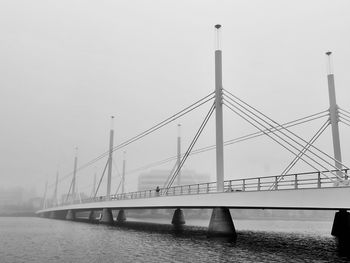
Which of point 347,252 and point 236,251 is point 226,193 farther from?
point 347,252

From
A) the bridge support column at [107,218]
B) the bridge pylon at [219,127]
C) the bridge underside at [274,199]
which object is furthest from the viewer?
the bridge support column at [107,218]

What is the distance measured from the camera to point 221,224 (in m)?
32.6

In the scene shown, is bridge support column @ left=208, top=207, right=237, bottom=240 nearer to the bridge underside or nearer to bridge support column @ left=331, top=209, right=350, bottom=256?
the bridge underside

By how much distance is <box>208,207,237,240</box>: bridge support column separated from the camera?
32516mm

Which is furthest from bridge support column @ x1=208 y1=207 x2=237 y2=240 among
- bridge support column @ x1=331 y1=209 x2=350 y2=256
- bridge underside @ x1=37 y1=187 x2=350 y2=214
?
bridge support column @ x1=331 y1=209 x2=350 y2=256

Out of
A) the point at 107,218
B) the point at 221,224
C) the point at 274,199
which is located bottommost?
the point at 107,218

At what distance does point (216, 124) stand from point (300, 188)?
1086 centimetres

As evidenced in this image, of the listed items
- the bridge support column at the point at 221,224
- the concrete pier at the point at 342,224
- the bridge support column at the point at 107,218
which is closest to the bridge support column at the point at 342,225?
the concrete pier at the point at 342,224

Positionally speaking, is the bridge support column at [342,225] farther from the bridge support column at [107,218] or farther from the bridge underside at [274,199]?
the bridge support column at [107,218]

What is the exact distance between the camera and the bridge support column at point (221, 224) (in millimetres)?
32516

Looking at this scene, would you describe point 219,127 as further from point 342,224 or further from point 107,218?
point 107,218

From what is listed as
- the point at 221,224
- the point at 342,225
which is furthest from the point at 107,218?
the point at 342,225

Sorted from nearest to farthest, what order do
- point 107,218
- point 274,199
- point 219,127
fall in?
point 274,199 < point 219,127 < point 107,218

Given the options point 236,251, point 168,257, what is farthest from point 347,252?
point 168,257
